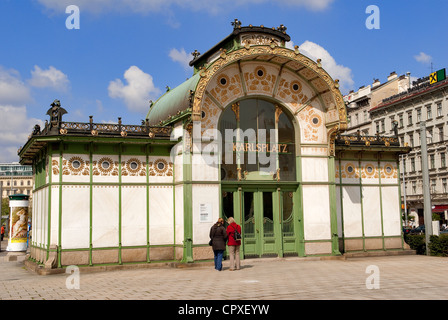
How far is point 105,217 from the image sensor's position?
19672 millimetres

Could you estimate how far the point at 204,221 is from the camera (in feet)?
65.9

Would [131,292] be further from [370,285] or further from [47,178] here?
[47,178]

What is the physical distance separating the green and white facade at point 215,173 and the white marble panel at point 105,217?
38 mm

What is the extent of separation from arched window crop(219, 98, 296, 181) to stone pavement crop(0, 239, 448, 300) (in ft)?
12.3

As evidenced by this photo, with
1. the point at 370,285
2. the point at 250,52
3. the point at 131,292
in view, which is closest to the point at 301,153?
the point at 250,52

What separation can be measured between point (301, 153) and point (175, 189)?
5.53 meters

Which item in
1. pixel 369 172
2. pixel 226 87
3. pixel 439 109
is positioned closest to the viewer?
pixel 226 87

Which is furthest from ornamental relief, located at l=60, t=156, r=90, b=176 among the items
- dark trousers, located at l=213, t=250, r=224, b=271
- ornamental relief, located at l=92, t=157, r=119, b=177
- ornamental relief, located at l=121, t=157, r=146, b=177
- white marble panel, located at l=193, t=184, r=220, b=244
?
dark trousers, located at l=213, t=250, r=224, b=271

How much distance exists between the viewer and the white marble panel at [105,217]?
19484mm

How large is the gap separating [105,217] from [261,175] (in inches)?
256

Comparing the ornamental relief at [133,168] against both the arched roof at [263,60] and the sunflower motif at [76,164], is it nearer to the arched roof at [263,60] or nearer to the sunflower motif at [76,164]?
the sunflower motif at [76,164]

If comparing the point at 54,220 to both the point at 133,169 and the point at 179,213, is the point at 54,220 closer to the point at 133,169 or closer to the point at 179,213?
the point at 133,169

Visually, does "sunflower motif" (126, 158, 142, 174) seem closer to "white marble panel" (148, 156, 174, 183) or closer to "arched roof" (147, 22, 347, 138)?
"white marble panel" (148, 156, 174, 183)

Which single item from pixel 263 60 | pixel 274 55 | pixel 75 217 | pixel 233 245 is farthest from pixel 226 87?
pixel 75 217
